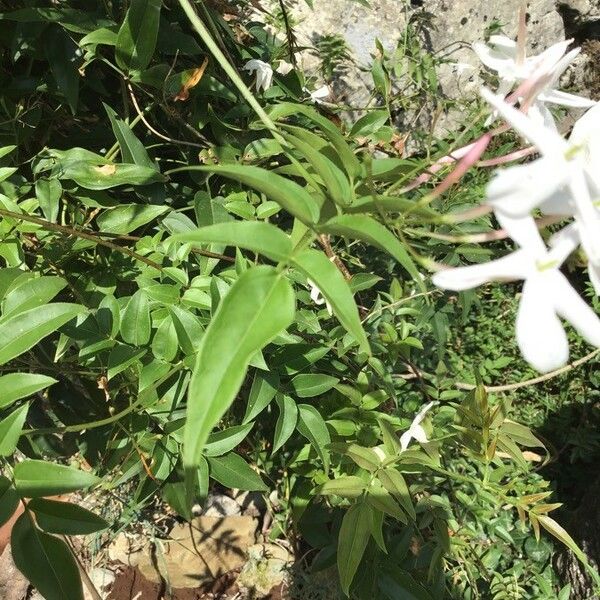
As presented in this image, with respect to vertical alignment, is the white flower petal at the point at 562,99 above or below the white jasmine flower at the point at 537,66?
below

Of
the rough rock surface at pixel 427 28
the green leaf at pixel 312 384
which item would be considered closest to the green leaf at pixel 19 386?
the green leaf at pixel 312 384

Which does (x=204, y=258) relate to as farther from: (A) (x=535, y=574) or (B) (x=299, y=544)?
(A) (x=535, y=574)

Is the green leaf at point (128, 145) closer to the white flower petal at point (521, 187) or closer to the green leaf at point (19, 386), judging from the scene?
the green leaf at point (19, 386)

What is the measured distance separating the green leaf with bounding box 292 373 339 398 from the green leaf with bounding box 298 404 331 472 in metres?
0.03

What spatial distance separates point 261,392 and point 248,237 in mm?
458

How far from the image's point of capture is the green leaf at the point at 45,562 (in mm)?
587

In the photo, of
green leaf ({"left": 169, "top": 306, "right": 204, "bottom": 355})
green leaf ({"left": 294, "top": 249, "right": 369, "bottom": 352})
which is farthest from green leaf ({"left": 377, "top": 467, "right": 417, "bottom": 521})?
green leaf ({"left": 294, "top": 249, "right": 369, "bottom": 352})

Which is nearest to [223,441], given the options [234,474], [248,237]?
[234,474]

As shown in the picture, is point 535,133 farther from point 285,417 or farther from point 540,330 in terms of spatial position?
point 285,417

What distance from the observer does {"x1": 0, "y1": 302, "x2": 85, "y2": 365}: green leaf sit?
643mm

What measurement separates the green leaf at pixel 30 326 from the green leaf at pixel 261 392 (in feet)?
0.94

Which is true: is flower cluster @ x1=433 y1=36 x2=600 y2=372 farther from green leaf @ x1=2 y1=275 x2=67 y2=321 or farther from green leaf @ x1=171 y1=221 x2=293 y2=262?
green leaf @ x1=2 y1=275 x2=67 y2=321

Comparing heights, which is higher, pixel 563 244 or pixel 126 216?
pixel 563 244

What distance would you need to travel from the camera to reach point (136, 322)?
32.4 inches
